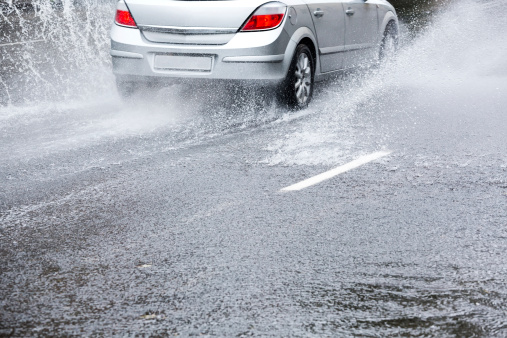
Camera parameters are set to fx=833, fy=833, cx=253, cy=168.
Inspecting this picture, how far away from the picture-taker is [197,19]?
8.24 metres

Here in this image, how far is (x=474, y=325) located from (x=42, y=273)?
7.12 feet

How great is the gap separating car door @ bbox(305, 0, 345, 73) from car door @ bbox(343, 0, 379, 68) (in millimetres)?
151

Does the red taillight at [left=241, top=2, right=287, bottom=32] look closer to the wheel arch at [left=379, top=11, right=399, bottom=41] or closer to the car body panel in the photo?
the car body panel

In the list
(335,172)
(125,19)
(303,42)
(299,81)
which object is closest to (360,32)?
(303,42)

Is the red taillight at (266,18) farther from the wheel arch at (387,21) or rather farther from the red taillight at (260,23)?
the wheel arch at (387,21)

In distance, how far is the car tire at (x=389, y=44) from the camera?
1112cm

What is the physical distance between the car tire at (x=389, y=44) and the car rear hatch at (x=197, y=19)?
3278mm

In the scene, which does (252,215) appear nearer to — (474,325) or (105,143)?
(474,325)

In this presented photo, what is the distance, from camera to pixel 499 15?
18.4 metres

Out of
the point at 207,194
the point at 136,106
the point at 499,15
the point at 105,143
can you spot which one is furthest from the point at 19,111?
the point at 499,15

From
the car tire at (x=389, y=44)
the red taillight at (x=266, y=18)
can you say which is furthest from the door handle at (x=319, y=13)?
the car tire at (x=389, y=44)

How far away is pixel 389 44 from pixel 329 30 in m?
2.21

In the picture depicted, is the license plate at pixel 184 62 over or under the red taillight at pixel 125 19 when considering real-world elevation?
under

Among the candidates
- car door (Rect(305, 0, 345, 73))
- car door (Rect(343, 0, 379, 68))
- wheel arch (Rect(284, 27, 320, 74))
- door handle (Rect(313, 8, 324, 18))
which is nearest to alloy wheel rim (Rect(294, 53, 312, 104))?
wheel arch (Rect(284, 27, 320, 74))
